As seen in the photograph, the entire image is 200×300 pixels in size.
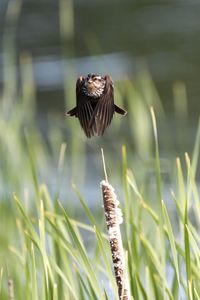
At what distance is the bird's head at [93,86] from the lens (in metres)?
0.92

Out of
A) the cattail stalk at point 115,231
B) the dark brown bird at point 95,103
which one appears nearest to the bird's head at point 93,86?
the dark brown bird at point 95,103

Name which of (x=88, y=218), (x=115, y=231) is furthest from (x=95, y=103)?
(x=88, y=218)

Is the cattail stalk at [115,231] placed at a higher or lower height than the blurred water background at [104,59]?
lower

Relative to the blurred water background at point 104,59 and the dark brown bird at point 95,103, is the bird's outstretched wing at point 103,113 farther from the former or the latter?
the blurred water background at point 104,59

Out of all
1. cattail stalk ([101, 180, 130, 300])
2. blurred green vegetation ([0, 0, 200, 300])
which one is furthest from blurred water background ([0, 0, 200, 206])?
cattail stalk ([101, 180, 130, 300])

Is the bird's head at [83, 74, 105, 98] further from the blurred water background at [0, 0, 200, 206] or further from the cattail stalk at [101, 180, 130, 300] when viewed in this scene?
the blurred water background at [0, 0, 200, 206]

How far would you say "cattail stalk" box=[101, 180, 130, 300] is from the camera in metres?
0.98

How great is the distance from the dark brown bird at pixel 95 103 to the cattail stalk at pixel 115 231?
0.33 ft

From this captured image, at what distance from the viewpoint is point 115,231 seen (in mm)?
982

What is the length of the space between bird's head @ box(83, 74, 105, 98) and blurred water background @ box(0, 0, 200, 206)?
1.71 m

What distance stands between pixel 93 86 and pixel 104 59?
370cm

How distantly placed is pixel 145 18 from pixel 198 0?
0.37m

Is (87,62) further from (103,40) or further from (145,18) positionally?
(145,18)

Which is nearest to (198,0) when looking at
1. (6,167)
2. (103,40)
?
(103,40)
